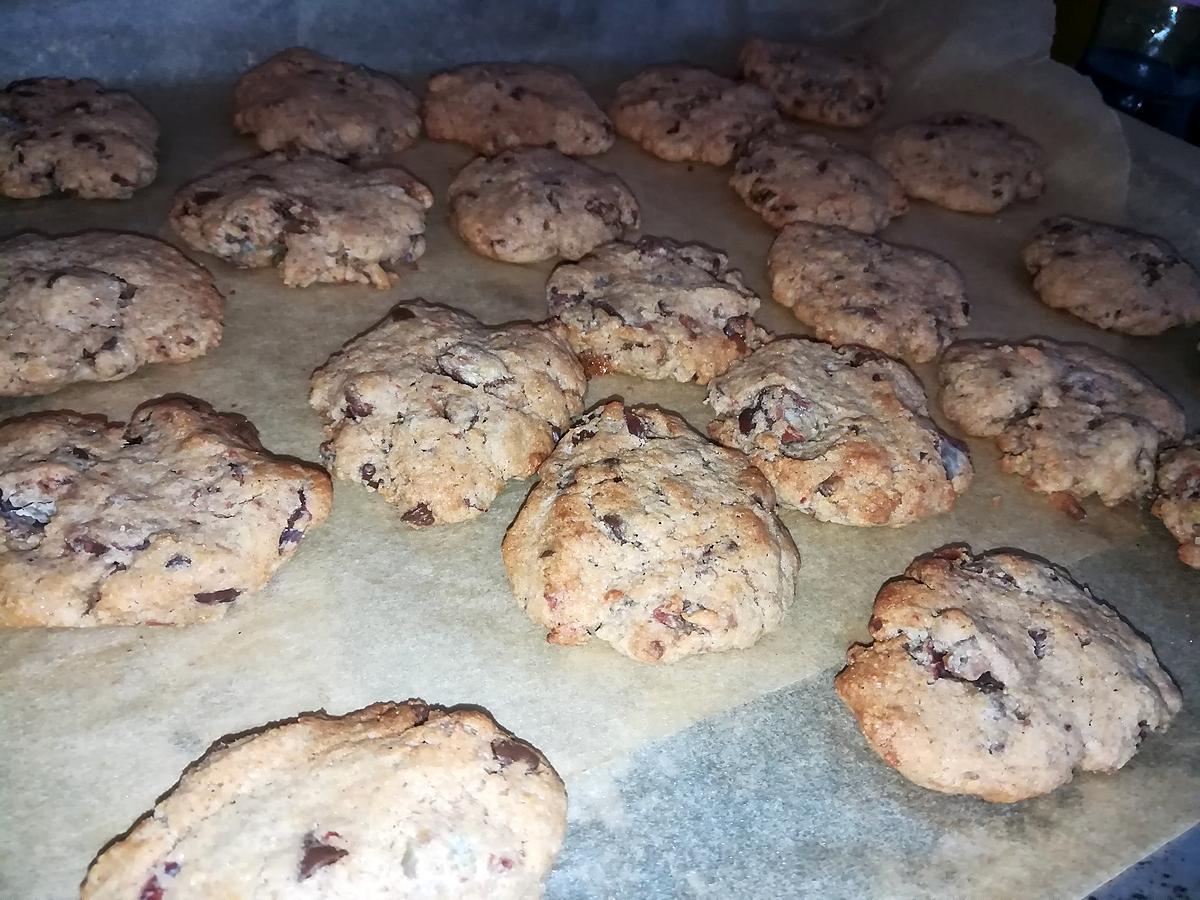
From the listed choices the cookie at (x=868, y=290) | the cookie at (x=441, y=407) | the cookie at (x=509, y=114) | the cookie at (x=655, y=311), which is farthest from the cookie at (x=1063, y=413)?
the cookie at (x=509, y=114)

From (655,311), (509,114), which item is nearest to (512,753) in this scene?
(655,311)

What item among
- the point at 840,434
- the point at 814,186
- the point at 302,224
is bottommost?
the point at 302,224

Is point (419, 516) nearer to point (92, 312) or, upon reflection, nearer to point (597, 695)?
point (597, 695)

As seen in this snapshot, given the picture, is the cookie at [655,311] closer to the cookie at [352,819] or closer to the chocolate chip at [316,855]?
the cookie at [352,819]

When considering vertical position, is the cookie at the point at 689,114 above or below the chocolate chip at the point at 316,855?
above

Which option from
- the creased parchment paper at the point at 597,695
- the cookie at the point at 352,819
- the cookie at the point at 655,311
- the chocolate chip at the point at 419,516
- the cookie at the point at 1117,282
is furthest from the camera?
the cookie at the point at 1117,282

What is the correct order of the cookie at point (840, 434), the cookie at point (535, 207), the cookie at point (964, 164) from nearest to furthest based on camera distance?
the cookie at point (840, 434)
the cookie at point (535, 207)
the cookie at point (964, 164)

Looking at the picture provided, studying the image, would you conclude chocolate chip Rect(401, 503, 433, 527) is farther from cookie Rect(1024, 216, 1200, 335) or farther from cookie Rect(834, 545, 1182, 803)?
cookie Rect(1024, 216, 1200, 335)
